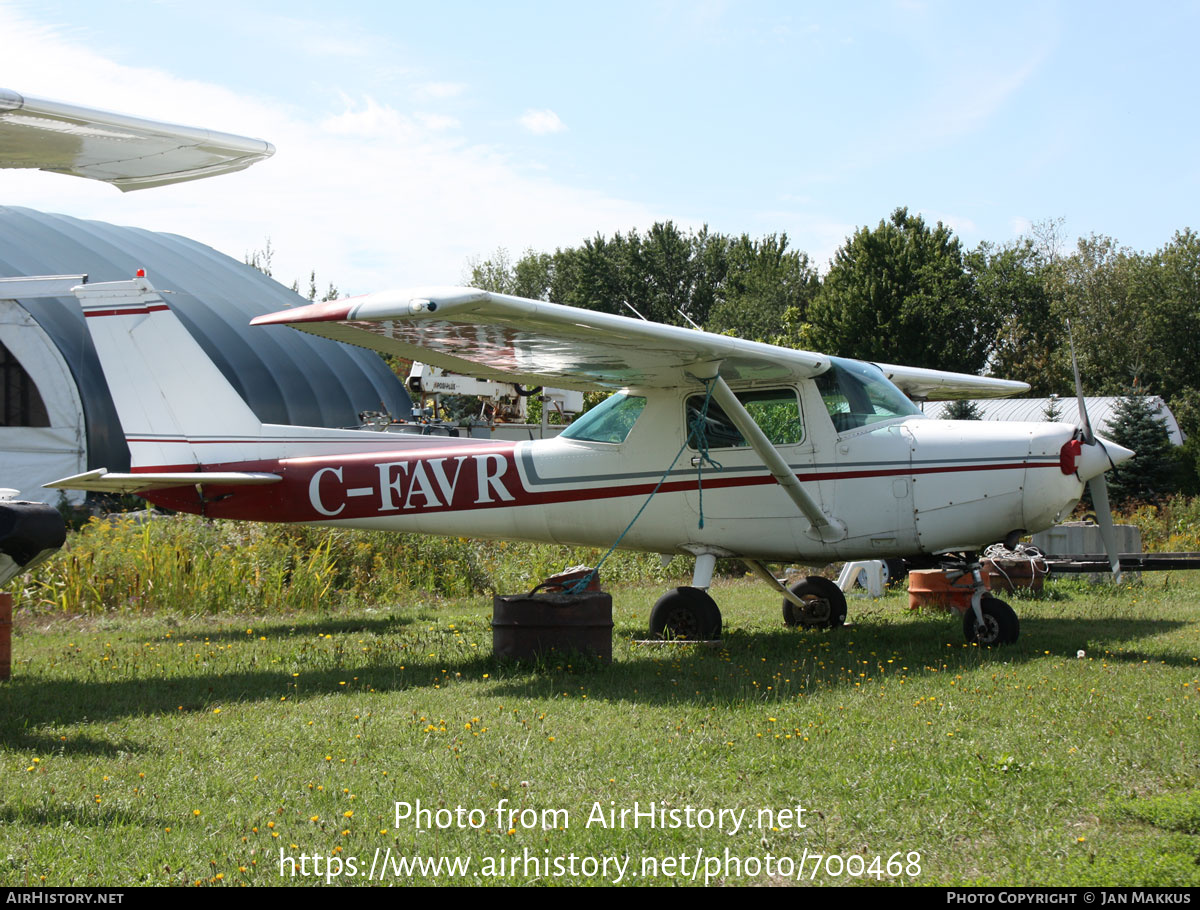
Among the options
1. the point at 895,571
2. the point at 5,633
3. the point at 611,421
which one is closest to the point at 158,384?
the point at 5,633

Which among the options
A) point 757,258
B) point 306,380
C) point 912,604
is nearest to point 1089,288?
point 757,258

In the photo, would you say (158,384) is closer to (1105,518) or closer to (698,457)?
(698,457)

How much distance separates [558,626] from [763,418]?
2.73 m

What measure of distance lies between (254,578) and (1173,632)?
960cm

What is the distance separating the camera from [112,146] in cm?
1145

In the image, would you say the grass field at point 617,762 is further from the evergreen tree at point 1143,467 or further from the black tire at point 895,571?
the evergreen tree at point 1143,467

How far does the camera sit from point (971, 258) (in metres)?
50.2

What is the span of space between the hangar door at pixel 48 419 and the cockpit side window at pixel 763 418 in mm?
13872

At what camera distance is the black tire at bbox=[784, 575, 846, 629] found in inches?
395

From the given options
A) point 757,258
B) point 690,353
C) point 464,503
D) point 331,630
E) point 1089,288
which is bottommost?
point 331,630

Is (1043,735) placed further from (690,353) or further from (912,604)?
(912,604)

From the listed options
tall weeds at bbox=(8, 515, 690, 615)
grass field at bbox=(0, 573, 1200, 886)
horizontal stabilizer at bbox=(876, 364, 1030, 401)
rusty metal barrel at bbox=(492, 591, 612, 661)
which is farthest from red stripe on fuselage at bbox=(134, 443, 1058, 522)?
horizontal stabilizer at bbox=(876, 364, 1030, 401)

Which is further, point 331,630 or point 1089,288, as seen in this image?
point 1089,288

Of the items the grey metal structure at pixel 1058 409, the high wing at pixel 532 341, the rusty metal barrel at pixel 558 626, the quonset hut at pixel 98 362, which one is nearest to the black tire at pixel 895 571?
the high wing at pixel 532 341
